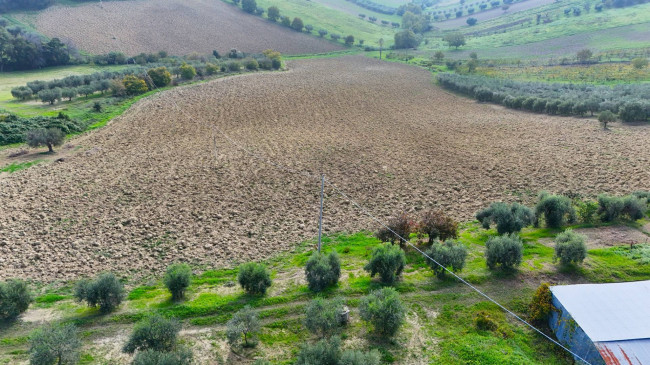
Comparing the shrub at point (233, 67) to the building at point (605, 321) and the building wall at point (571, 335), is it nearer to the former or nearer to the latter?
the building at point (605, 321)

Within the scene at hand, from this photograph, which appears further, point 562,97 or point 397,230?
point 562,97

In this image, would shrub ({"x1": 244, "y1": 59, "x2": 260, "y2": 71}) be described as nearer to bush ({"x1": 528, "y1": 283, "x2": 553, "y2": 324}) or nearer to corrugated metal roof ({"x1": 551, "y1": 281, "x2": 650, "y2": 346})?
bush ({"x1": 528, "y1": 283, "x2": 553, "y2": 324})

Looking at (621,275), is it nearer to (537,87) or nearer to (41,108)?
(537,87)

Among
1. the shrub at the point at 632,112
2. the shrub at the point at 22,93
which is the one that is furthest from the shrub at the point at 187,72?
the shrub at the point at 632,112

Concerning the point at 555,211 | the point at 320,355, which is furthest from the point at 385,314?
the point at 555,211

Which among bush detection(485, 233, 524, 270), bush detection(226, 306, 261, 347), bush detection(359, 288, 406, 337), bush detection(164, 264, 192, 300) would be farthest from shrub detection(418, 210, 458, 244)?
bush detection(164, 264, 192, 300)

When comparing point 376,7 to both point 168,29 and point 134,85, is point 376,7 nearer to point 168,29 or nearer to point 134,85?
point 168,29
